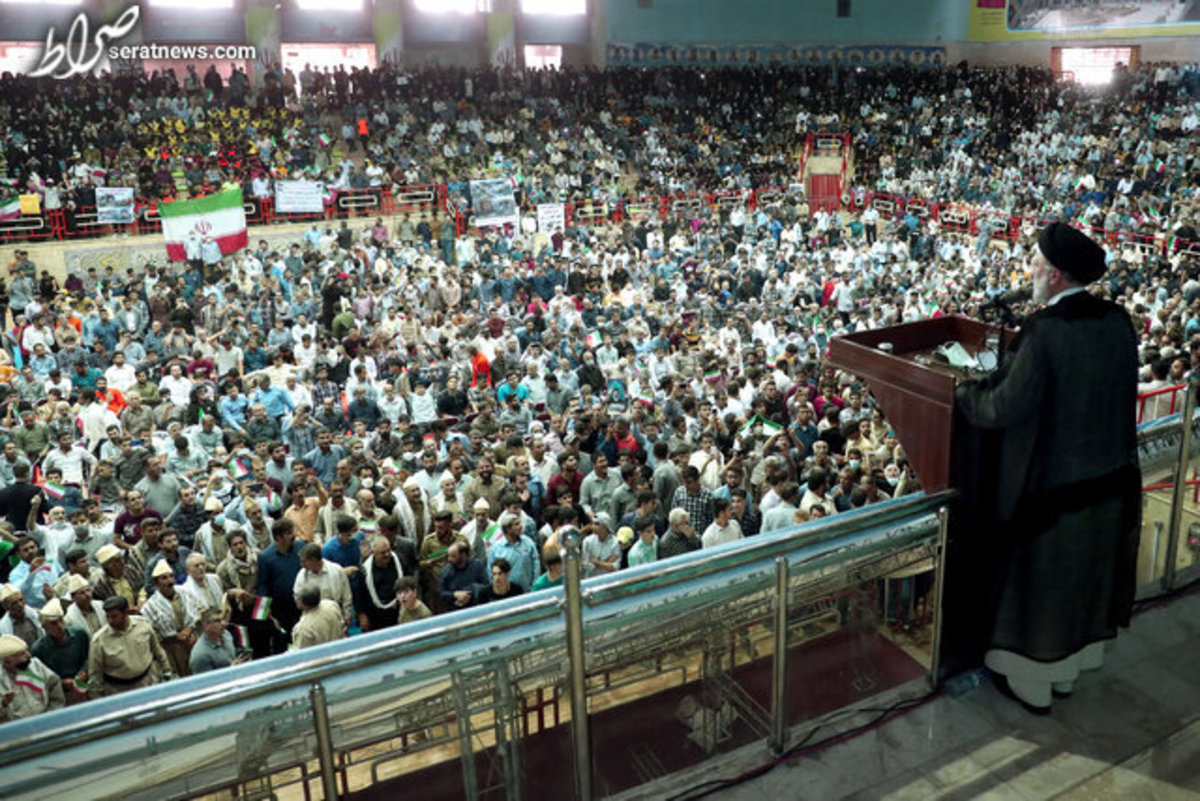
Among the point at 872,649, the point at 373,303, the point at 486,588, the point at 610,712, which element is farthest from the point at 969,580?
the point at 373,303

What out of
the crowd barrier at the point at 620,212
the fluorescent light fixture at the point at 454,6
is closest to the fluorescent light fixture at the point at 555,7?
the fluorescent light fixture at the point at 454,6

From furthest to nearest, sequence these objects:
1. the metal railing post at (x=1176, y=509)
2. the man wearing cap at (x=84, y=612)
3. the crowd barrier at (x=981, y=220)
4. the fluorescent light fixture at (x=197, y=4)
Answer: the fluorescent light fixture at (x=197, y=4), the crowd barrier at (x=981, y=220), the man wearing cap at (x=84, y=612), the metal railing post at (x=1176, y=509)

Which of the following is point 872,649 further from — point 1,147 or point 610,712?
point 1,147

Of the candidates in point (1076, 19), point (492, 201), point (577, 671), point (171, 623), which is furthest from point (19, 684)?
point (1076, 19)

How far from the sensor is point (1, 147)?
18719 mm

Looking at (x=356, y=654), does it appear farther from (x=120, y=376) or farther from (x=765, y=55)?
(x=765, y=55)

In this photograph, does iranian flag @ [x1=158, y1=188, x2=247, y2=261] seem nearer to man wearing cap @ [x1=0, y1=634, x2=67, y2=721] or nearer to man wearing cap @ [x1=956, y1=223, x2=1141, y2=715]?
man wearing cap @ [x1=0, y1=634, x2=67, y2=721]

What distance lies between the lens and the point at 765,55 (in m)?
33.2

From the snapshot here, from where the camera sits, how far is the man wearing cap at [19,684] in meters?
4.84

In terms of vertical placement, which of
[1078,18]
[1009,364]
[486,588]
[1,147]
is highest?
[1078,18]

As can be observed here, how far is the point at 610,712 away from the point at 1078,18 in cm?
3486

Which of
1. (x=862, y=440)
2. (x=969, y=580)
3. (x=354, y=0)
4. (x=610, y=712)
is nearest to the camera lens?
(x=610, y=712)

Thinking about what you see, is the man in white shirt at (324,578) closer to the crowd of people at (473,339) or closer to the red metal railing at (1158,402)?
the crowd of people at (473,339)

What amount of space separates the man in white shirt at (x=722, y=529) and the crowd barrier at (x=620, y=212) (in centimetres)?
1461
